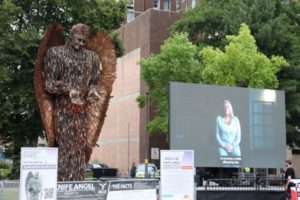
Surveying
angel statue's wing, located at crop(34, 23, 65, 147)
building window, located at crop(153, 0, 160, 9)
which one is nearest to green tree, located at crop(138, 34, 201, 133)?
angel statue's wing, located at crop(34, 23, 65, 147)

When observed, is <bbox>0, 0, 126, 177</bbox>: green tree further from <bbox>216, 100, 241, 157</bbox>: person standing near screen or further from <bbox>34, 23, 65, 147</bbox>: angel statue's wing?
<bbox>34, 23, 65, 147</bbox>: angel statue's wing

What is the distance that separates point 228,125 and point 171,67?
1661 cm

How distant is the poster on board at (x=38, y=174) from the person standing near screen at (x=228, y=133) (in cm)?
1129

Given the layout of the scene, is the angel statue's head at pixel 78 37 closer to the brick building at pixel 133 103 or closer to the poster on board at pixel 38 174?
the poster on board at pixel 38 174

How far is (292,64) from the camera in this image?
126ft

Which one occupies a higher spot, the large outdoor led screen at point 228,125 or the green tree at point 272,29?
the green tree at point 272,29

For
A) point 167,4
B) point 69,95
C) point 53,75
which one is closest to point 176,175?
point 69,95

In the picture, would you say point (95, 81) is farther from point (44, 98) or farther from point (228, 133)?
point (228, 133)

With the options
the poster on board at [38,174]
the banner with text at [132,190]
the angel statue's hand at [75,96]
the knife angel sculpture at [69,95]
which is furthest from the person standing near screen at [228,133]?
the poster on board at [38,174]

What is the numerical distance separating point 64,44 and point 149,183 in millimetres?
4138

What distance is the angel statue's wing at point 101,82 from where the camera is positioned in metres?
14.9

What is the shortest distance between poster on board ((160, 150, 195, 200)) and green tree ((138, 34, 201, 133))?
2468 cm

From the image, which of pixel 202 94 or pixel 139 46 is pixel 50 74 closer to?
pixel 202 94

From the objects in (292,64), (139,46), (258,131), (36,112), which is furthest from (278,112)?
(139,46)
